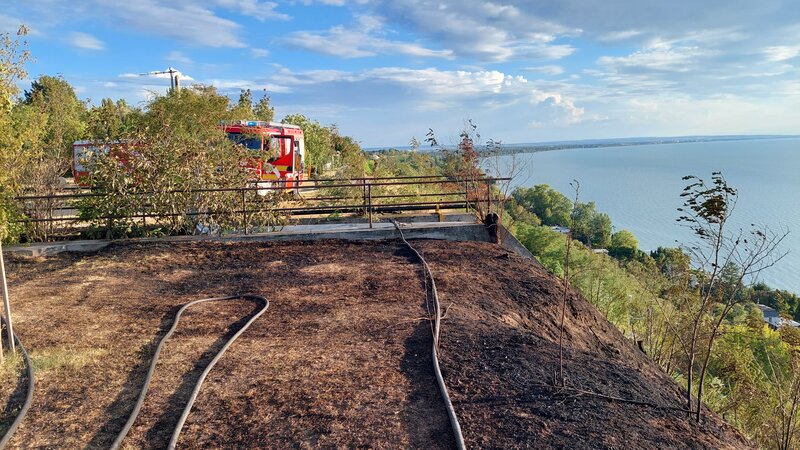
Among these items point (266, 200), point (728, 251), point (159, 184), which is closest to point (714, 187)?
point (728, 251)

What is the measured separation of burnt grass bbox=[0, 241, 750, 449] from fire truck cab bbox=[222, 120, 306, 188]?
9556 mm

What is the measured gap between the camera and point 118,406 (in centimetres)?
430

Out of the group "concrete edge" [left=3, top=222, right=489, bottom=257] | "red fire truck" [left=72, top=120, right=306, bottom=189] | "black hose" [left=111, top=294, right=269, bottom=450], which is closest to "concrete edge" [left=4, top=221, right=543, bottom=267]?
"concrete edge" [left=3, top=222, right=489, bottom=257]

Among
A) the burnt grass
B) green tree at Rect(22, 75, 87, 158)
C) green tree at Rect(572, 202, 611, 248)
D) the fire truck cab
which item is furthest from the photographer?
green tree at Rect(22, 75, 87, 158)

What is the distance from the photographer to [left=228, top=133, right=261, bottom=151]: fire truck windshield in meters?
17.9

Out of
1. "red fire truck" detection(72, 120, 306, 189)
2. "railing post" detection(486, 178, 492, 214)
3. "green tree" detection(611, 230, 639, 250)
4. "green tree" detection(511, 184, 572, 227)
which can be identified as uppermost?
"red fire truck" detection(72, 120, 306, 189)

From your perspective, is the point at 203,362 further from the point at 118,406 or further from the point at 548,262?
the point at 548,262

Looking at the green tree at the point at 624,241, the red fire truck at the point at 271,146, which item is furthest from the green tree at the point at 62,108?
the green tree at the point at 624,241

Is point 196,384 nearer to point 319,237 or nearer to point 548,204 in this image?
point 319,237

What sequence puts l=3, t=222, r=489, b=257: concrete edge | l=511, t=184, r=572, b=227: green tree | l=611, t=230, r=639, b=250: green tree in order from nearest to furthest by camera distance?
l=3, t=222, r=489, b=257: concrete edge, l=611, t=230, r=639, b=250: green tree, l=511, t=184, r=572, b=227: green tree

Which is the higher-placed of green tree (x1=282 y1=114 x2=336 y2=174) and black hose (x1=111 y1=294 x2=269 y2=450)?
green tree (x1=282 y1=114 x2=336 y2=174)

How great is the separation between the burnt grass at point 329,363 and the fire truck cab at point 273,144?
31.4 feet

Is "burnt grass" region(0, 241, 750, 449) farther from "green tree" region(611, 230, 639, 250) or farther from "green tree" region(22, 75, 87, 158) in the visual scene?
"green tree" region(611, 230, 639, 250)

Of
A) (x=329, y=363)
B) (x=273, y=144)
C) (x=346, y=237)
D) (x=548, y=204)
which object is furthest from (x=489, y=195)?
(x=548, y=204)
